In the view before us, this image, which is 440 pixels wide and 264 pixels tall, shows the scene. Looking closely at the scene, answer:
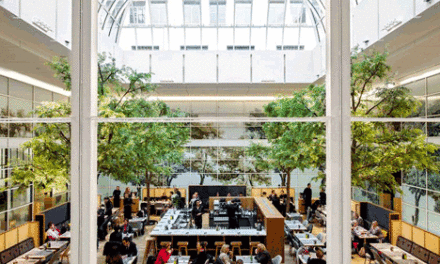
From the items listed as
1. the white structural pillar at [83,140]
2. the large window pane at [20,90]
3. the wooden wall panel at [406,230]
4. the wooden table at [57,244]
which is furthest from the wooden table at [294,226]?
the white structural pillar at [83,140]

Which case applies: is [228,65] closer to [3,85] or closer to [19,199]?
[3,85]

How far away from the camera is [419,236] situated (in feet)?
26.8

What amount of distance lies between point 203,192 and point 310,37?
8992 millimetres

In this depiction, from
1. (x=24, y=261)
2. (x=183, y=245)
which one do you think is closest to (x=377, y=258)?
(x=183, y=245)

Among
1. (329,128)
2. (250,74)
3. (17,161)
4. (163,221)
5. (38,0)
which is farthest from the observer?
(250,74)

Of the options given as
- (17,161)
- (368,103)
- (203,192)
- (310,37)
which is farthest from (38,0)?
(310,37)

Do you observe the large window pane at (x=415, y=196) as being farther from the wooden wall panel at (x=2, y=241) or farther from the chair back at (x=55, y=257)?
the wooden wall panel at (x=2, y=241)

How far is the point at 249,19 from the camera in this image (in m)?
16.3

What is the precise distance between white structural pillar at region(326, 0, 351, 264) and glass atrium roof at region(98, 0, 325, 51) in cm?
1488

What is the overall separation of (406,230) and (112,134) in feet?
26.2

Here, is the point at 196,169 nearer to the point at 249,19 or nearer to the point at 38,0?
the point at 249,19

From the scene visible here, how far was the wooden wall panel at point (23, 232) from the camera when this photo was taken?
8.10m

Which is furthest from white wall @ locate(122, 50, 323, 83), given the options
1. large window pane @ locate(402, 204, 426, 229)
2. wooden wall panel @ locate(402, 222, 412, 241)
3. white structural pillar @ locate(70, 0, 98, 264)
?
white structural pillar @ locate(70, 0, 98, 264)

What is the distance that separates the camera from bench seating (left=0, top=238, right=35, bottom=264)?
22.2ft
